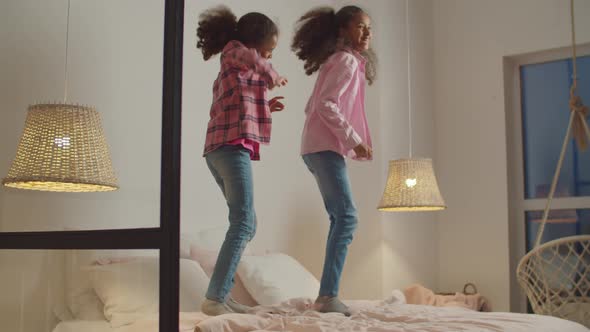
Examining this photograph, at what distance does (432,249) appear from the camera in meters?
4.72

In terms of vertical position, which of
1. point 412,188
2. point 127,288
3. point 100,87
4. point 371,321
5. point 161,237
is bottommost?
point 371,321

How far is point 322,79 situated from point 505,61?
103 inches

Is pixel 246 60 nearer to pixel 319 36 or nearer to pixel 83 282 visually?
pixel 319 36

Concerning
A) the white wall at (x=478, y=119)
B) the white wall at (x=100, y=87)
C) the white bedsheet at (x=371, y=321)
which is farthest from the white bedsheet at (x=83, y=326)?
the white wall at (x=478, y=119)

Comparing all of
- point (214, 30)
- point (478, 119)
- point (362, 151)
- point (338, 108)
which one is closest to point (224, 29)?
point (214, 30)

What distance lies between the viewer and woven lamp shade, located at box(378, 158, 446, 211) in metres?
3.64

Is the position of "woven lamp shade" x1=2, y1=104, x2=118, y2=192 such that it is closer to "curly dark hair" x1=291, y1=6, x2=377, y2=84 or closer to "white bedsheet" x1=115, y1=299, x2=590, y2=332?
"white bedsheet" x1=115, y1=299, x2=590, y2=332

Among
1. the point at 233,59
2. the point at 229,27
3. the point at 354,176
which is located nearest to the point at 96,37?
the point at 233,59

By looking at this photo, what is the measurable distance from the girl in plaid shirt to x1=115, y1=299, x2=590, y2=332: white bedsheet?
16cm

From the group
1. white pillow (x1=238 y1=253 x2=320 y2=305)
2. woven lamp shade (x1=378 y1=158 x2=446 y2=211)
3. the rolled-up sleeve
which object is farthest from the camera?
woven lamp shade (x1=378 y1=158 x2=446 y2=211)

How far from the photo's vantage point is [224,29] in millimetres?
2365

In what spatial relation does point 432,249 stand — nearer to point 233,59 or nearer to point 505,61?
point 505,61

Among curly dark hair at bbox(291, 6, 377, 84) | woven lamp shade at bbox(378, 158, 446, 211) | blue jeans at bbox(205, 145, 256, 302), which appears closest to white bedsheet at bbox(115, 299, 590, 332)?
blue jeans at bbox(205, 145, 256, 302)

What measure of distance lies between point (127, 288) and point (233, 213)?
80 cm
